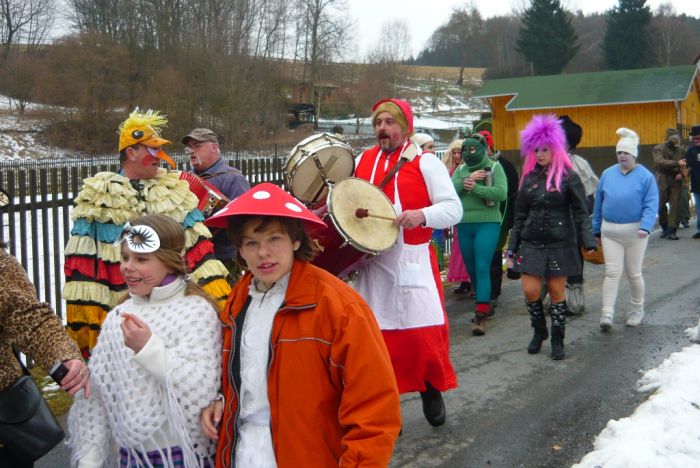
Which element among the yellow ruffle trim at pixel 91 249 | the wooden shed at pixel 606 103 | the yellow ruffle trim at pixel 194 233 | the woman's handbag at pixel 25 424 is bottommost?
the woman's handbag at pixel 25 424

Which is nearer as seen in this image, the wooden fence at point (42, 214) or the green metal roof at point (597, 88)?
the wooden fence at point (42, 214)

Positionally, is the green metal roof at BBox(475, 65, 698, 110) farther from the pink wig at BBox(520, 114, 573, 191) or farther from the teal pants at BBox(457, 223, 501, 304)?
the pink wig at BBox(520, 114, 573, 191)

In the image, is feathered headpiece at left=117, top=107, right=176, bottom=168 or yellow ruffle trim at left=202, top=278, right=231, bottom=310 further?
feathered headpiece at left=117, top=107, right=176, bottom=168

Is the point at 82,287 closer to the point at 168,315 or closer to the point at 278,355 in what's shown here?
the point at 168,315

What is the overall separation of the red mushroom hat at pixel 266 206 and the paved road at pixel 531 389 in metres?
2.47

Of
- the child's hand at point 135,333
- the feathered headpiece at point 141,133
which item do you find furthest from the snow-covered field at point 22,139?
the child's hand at point 135,333

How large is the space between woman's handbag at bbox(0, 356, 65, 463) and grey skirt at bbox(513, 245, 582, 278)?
15.1 ft

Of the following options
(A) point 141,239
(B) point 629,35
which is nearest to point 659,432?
(A) point 141,239

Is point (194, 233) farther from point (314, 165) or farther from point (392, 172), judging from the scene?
point (392, 172)

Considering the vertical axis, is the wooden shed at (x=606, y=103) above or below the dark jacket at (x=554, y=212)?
above

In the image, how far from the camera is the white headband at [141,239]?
9.70 ft

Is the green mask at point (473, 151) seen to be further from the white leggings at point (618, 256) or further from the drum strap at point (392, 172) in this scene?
the drum strap at point (392, 172)

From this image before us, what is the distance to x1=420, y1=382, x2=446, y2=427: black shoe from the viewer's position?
5.05 meters

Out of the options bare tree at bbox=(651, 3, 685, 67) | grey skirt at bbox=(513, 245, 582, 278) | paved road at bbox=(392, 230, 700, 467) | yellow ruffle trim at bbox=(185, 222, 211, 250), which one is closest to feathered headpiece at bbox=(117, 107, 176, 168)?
yellow ruffle trim at bbox=(185, 222, 211, 250)
